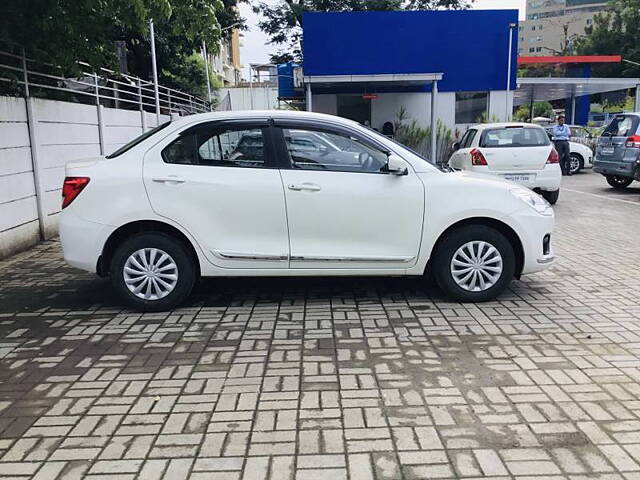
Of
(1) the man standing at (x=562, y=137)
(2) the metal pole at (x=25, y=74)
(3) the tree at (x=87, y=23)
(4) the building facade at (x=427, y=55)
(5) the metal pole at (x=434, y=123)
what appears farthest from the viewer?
(4) the building facade at (x=427, y=55)

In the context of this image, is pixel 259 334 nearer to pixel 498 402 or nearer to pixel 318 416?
pixel 318 416

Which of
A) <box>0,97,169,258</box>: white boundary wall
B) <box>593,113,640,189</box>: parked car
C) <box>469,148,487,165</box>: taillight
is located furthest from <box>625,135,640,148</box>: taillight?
<box>0,97,169,258</box>: white boundary wall

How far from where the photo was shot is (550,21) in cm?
11850

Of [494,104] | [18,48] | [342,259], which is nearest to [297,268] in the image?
[342,259]

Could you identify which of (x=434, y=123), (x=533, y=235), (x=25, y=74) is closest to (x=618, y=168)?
(x=434, y=123)

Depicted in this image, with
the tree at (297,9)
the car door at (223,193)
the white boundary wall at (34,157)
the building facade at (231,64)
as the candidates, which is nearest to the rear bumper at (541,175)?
the car door at (223,193)

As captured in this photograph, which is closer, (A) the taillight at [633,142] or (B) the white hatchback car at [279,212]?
(B) the white hatchback car at [279,212]

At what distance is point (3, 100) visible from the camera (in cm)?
746

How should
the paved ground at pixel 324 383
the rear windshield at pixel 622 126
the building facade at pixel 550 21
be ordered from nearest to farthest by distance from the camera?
the paved ground at pixel 324 383 → the rear windshield at pixel 622 126 → the building facade at pixel 550 21

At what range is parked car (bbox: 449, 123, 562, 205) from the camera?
1065 centimetres

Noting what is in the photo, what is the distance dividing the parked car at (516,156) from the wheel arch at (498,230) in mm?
5371

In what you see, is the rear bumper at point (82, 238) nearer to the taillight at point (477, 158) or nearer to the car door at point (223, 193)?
the car door at point (223, 193)

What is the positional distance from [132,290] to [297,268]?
4.74 ft

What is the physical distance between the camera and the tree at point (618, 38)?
5556 cm
